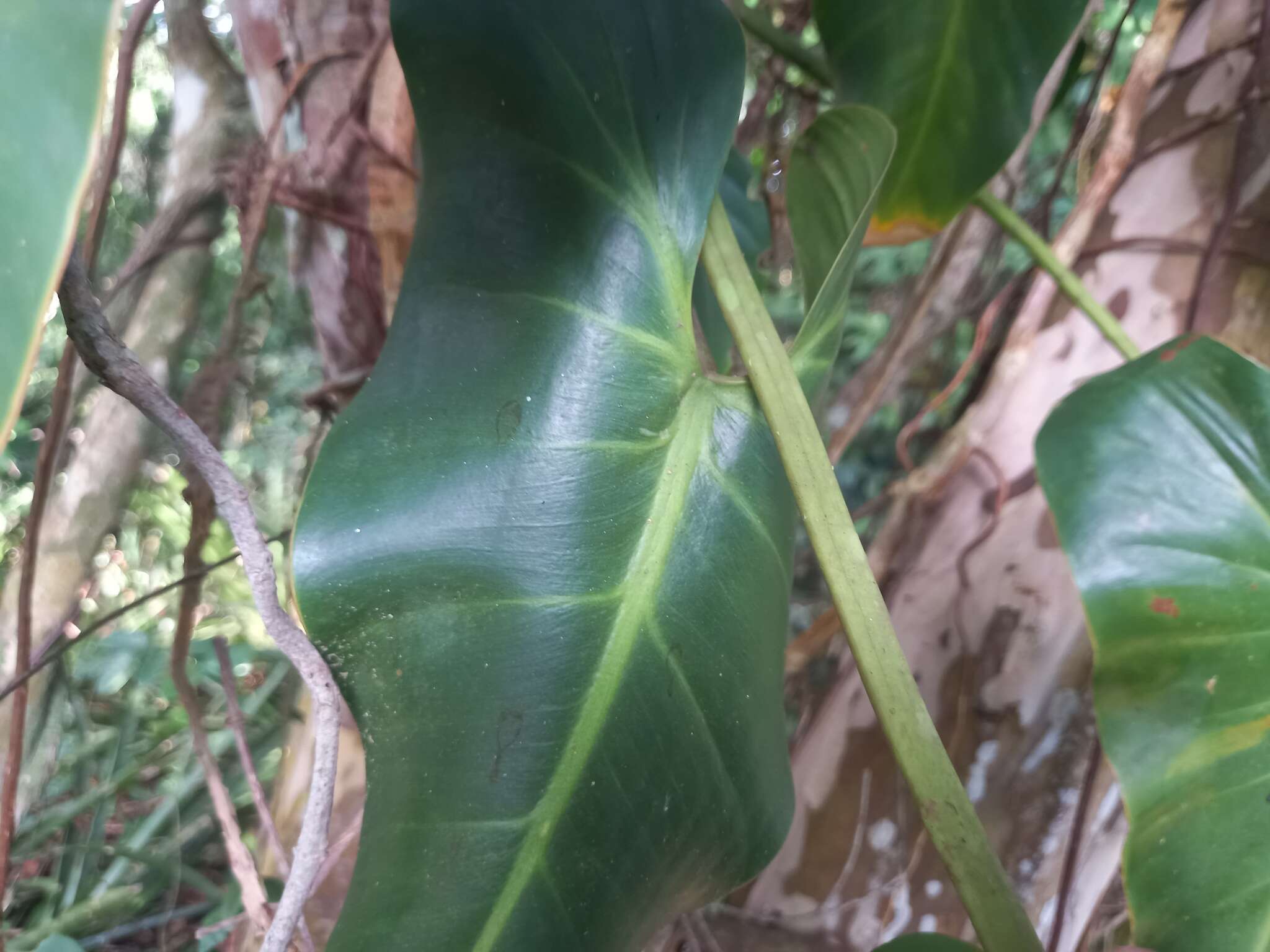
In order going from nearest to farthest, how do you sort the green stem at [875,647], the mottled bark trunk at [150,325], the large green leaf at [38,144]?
1. the large green leaf at [38,144]
2. the green stem at [875,647]
3. the mottled bark trunk at [150,325]

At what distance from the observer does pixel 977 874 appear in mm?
230

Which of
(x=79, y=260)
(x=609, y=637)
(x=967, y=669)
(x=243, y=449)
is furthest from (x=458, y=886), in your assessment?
(x=243, y=449)

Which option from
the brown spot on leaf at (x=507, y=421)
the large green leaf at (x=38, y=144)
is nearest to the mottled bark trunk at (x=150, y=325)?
the brown spot on leaf at (x=507, y=421)

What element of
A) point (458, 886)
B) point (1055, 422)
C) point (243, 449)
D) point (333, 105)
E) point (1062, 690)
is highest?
point (333, 105)

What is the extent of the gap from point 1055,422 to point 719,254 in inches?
9.8

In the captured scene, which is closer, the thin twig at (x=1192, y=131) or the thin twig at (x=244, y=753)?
the thin twig at (x=244, y=753)

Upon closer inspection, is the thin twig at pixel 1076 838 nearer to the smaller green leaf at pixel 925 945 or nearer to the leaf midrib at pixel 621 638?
the smaller green leaf at pixel 925 945

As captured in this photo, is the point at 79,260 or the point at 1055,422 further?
the point at 1055,422

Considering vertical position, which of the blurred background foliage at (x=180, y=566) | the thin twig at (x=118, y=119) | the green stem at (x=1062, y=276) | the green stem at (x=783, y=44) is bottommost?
the blurred background foliage at (x=180, y=566)

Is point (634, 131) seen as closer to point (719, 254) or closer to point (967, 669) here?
point (719, 254)

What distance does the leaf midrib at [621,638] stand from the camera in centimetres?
27

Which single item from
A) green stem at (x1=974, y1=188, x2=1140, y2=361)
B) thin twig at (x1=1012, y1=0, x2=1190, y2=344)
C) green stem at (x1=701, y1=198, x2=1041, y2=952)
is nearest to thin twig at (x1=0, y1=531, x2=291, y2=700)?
green stem at (x1=701, y1=198, x2=1041, y2=952)

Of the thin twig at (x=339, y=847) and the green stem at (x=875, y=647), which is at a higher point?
the green stem at (x=875, y=647)

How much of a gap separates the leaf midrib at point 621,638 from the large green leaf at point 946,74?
293mm
